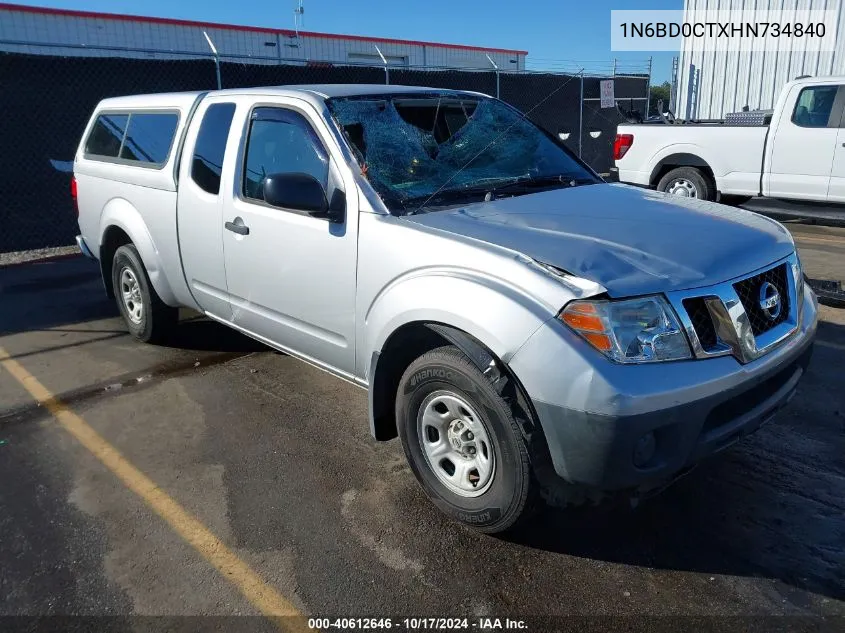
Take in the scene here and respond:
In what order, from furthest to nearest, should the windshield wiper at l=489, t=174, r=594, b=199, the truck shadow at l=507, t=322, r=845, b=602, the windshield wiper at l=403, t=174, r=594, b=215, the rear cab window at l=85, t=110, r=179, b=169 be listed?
the rear cab window at l=85, t=110, r=179, b=169 → the windshield wiper at l=489, t=174, r=594, b=199 → the windshield wiper at l=403, t=174, r=594, b=215 → the truck shadow at l=507, t=322, r=845, b=602

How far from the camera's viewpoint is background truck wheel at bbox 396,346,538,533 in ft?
8.96

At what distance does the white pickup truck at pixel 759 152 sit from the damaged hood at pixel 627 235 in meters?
6.35

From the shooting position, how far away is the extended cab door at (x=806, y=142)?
883cm

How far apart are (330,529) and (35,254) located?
8.44m

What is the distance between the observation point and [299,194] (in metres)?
3.35

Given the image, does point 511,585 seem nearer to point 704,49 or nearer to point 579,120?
point 579,120

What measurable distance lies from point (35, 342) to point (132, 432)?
237 centimetres

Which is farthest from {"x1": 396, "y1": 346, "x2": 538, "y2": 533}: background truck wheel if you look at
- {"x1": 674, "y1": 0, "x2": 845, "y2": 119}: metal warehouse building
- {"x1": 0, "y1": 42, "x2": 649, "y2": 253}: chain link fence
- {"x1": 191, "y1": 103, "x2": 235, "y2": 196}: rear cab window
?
{"x1": 674, "y1": 0, "x2": 845, "y2": 119}: metal warehouse building

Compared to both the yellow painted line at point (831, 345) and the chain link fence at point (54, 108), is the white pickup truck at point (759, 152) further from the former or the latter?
the yellow painted line at point (831, 345)

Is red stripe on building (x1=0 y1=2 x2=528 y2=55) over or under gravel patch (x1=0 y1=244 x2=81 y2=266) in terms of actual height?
over

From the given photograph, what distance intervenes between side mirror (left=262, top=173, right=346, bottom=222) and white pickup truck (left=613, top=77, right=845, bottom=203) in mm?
7834

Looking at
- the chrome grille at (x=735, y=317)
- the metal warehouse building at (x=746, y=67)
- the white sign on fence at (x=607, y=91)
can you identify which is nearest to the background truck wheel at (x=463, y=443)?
the chrome grille at (x=735, y=317)

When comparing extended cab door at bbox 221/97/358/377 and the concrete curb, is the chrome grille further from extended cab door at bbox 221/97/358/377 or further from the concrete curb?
the concrete curb

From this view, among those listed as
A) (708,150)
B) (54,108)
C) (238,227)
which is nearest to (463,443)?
(238,227)
